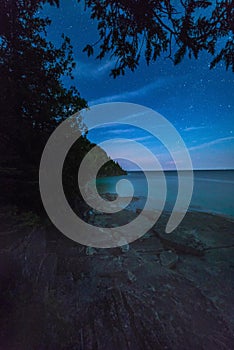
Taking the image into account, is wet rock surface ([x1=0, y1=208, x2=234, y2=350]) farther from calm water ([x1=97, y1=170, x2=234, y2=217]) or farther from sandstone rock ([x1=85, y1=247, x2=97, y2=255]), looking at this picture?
calm water ([x1=97, y1=170, x2=234, y2=217])

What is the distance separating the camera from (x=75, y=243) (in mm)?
7199

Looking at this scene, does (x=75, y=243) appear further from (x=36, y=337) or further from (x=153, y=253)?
(x=36, y=337)

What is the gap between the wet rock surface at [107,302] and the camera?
8.78 feet

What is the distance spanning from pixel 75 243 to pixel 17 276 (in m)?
4.54

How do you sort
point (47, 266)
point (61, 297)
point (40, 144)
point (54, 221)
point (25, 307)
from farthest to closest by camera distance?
point (54, 221) < point (40, 144) < point (47, 266) < point (61, 297) < point (25, 307)

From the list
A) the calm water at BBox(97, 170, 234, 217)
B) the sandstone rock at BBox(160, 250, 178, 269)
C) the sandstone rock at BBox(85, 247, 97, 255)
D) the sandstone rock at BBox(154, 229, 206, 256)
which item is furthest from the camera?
the calm water at BBox(97, 170, 234, 217)

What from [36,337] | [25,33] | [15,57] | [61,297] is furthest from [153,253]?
[25,33]

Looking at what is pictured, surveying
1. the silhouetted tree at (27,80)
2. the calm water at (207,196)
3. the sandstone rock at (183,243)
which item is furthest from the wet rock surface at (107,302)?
the calm water at (207,196)

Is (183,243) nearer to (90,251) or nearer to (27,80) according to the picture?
(90,251)

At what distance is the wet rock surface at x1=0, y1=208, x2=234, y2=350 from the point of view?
2676mm

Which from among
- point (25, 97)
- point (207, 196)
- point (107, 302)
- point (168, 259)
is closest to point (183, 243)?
point (168, 259)

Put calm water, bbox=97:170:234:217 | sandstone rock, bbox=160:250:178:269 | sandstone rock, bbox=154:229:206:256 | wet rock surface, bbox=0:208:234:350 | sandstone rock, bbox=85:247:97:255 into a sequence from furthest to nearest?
calm water, bbox=97:170:234:217 → sandstone rock, bbox=154:229:206:256 → sandstone rock, bbox=85:247:97:255 → sandstone rock, bbox=160:250:178:269 → wet rock surface, bbox=0:208:234:350

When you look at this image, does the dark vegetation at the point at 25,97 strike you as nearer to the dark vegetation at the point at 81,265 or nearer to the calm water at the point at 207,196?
the dark vegetation at the point at 81,265

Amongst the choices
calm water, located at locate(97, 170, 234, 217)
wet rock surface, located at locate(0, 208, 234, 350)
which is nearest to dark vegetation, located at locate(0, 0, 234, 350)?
wet rock surface, located at locate(0, 208, 234, 350)
